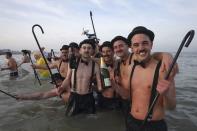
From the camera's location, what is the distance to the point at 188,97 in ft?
39.7

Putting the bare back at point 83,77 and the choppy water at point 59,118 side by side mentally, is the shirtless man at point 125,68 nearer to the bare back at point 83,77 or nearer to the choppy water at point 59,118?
the bare back at point 83,77

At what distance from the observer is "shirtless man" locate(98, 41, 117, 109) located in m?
7.83

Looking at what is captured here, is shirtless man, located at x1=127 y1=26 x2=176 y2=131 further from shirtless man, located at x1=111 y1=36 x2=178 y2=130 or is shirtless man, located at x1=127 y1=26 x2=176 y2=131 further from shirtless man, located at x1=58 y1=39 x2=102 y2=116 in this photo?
shirtless man, located at x1=58 y1=39 x2=102 y2=116

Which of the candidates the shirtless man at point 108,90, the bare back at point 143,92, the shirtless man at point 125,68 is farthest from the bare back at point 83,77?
the bare back at point 143,92

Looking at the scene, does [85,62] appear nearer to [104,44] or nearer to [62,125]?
[104,44]

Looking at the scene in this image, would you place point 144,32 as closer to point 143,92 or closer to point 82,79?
point 143,92

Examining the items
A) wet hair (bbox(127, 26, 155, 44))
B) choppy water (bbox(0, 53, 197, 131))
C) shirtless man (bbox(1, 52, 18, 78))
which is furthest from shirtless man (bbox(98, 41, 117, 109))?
shirtless man (bbox(1, 52, 18, 78))

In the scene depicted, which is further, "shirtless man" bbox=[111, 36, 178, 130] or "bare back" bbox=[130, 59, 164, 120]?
"bare back" bbox=[130, 59, 164, 120]

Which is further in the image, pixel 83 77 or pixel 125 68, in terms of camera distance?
pixel 83 77

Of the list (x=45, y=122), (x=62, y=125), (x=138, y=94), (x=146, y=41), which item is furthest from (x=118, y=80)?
(x=45, y=122)

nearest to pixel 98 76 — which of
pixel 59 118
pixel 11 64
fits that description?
pixel 59 118

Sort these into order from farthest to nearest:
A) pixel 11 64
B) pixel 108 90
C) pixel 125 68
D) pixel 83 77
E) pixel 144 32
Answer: pixel 11 64 → pixel 108 90 → pixel 83 77 → pixel 125 68 → pixel 144 32

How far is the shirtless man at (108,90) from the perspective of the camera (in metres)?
7.83

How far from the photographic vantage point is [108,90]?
324 inches
